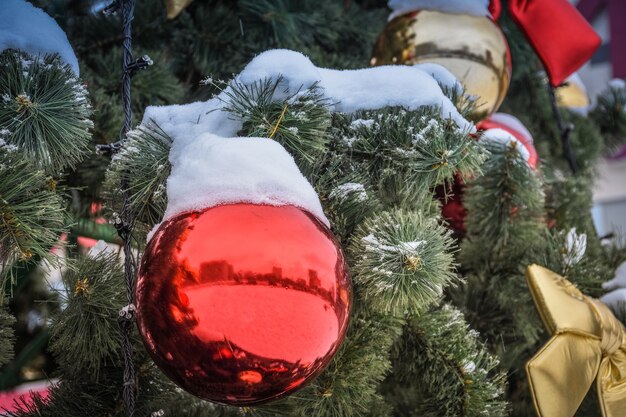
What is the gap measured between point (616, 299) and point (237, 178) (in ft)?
1.64

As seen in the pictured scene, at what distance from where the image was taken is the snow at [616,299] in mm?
754

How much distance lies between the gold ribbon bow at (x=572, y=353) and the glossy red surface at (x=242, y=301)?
0.94 ft

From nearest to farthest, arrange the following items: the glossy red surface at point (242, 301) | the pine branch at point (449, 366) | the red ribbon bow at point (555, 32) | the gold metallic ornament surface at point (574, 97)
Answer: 1. the glossy red surface at point (242, 301)
2. the pine branch at point (449, 366)
3. the red ribbon bow at point (555, 32)
4. the gold metallic ornament surface at point (574, 97)

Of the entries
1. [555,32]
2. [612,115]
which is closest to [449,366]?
[555,32]

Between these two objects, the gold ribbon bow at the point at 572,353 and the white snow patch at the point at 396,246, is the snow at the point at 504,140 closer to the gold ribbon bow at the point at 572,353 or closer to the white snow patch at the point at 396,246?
the gold ribbon bow at the point at 572,353

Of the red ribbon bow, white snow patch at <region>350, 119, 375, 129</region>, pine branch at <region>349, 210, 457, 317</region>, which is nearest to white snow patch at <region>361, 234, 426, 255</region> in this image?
pine branch at <region>349, 210, 457, 317</region>

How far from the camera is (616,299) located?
2.49 feet

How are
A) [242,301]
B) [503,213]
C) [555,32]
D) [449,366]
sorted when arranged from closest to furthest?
[242,301] → [449,366] → [503,213] → [555,32]

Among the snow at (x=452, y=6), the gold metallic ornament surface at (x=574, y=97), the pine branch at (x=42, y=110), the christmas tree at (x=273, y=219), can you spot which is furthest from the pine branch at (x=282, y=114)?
the gold metallic ornament surface at (x=574, y=97)

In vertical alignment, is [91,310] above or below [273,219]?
below

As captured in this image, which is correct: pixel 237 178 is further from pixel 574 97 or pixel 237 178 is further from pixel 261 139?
pixel 574 97

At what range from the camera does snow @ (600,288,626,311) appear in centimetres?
75

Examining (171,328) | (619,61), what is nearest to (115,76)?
(171,328)

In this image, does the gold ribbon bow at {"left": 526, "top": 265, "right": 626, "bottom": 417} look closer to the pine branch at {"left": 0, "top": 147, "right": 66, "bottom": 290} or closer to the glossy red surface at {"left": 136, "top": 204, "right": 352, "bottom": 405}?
the glossy red surface at {"left": 136, "top": 204, "right": 352, "bottom": 405}
